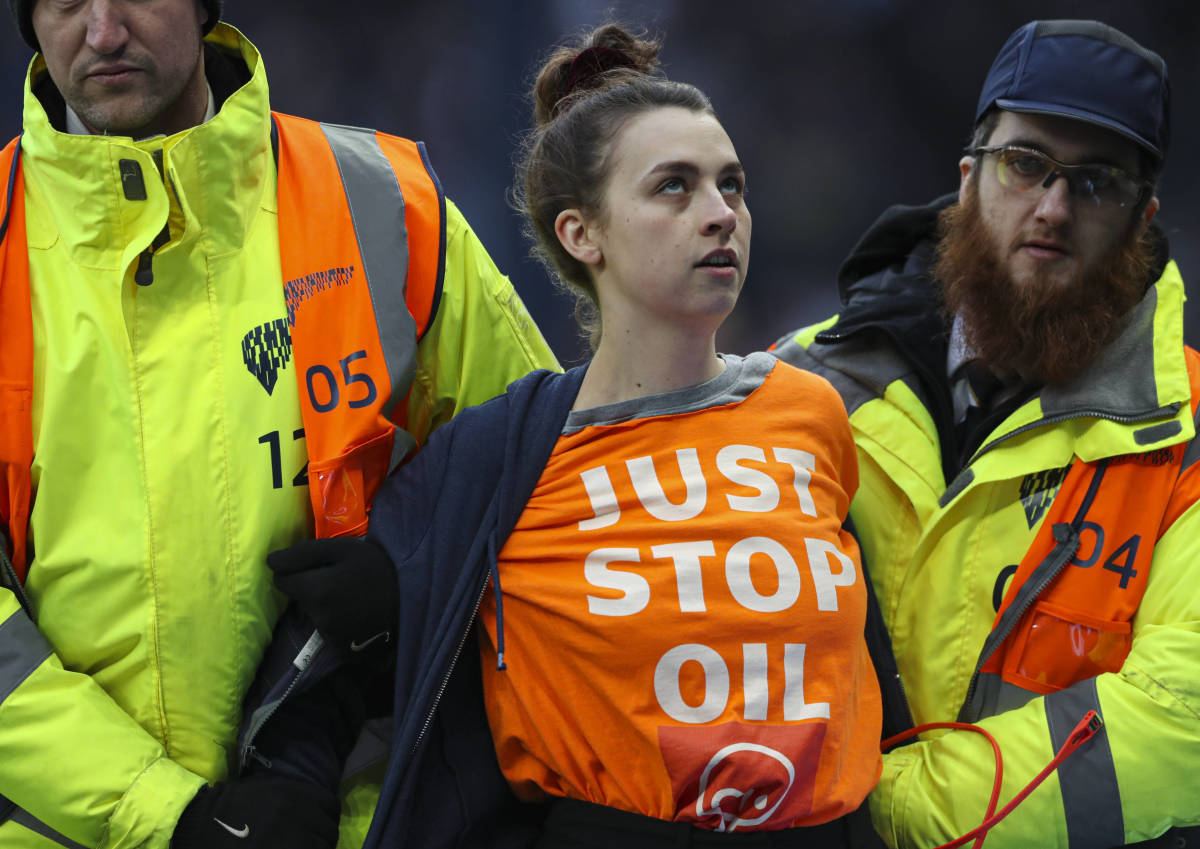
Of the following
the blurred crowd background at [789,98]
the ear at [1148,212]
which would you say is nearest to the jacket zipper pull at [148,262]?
the ear at [1148,212]

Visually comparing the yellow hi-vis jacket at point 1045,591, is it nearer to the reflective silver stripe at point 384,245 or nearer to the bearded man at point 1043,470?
the bearded man at point 1043,470

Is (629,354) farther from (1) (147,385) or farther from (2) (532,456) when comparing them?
(1) (147,385)

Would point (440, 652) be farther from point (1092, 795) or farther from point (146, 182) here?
point (1092, 795)

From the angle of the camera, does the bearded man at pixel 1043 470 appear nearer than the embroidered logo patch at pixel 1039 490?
Yes

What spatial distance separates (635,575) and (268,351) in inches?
22.1

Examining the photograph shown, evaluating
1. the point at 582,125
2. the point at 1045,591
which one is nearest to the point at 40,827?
the point at 582,125

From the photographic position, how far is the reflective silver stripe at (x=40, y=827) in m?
1.39

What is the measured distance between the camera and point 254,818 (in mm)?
1370

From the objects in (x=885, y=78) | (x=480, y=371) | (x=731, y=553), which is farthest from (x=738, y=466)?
(x=885, y=78)

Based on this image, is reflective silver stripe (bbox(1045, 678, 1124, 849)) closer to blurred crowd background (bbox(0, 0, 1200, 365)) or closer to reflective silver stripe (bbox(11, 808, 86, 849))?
reflective silver stripe (bbox(11, 808, 86, 849))

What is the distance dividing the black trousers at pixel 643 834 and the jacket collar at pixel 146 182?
0.85 metres

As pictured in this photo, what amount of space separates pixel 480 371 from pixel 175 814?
72cm

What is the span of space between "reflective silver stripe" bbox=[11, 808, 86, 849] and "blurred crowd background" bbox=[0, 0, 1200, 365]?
2481 millimetres

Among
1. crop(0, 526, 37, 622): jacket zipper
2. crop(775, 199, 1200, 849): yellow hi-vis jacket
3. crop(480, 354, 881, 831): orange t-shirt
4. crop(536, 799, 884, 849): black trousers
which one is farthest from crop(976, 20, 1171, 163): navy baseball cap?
crop(0, 526, 37, 622): jacket zipper
